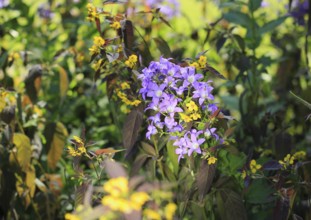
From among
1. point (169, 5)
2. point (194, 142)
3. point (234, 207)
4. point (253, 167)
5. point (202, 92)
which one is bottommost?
point (169, 5)

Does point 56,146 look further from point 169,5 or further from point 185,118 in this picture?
point 169,5

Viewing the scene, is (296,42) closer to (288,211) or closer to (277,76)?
(277,76)

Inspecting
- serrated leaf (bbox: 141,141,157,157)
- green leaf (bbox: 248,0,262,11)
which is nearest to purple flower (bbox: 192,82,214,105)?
serrated leaf (bbox: 141,141,157,157)

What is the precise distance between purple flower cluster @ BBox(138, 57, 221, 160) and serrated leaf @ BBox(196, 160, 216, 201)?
74 millimetres

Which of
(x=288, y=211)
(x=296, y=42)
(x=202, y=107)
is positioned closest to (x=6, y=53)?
(x=202, y=107)

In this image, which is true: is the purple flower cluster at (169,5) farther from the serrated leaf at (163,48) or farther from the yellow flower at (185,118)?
the yellow flower at (185,118)

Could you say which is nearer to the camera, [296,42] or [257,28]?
[257,28]

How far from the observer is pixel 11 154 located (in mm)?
2342

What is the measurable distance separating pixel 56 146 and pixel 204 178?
0.83 meters

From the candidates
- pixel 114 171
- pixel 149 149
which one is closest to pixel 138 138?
pixel 149 149

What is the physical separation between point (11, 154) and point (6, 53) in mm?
419

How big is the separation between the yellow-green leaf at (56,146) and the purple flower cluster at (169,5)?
1518 millimetres

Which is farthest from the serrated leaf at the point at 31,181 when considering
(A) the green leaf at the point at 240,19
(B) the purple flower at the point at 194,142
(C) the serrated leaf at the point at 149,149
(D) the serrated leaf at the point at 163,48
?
(A) the green leaf at the point at 240,19

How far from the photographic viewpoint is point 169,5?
13.8ft
